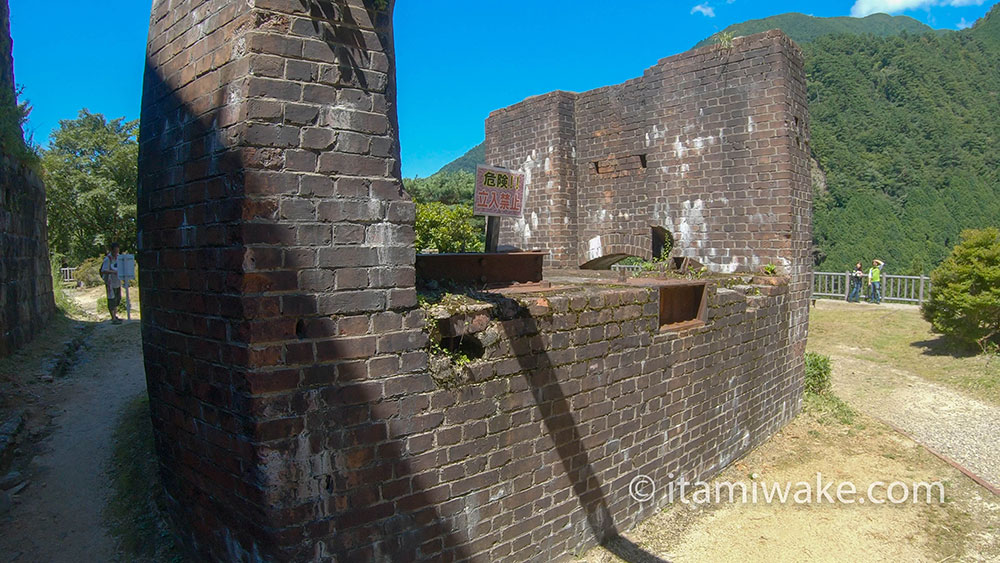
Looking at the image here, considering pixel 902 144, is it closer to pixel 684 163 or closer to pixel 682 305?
pixel 684 163

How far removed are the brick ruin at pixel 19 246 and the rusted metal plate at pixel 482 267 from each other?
5387 millimetres

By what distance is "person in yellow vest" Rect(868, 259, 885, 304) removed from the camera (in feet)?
62.1

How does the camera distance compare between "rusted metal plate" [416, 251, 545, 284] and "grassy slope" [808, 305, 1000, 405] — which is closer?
"rusted metal plate" [416, 251, 545, 284]

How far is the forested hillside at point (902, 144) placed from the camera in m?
39.2

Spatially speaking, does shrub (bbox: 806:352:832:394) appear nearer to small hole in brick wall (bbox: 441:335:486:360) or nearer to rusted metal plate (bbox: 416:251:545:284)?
rusted metal plate (bbox: 416:251:545:284)

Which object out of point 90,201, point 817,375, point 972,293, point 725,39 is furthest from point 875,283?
point 90,201

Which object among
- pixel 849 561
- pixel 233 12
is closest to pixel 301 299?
pixel 233 12

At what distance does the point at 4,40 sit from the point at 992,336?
59.9 feet

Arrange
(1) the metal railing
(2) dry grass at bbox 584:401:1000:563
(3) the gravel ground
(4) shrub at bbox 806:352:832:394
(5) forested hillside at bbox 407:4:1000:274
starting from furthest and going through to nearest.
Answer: (5) forested hillside at bbox 407:4:1000:274, (1) the metal railing, (4) shrub at bbox 806:352:832:394, (3) the gravel ground, (2) dry grass at bbox 584:401:1000:563

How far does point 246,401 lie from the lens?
8.45 ft

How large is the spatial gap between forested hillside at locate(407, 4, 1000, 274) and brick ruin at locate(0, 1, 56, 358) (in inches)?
1385

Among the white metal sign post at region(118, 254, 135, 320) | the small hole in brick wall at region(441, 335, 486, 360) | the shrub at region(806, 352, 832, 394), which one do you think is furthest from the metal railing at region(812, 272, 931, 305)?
the white metal sign post at region(118, 254, 135, 320)

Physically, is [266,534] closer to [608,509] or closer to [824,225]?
[608,509]

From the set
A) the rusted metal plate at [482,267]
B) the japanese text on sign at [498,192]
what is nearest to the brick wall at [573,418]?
the rusted metal plate at [482,267]
